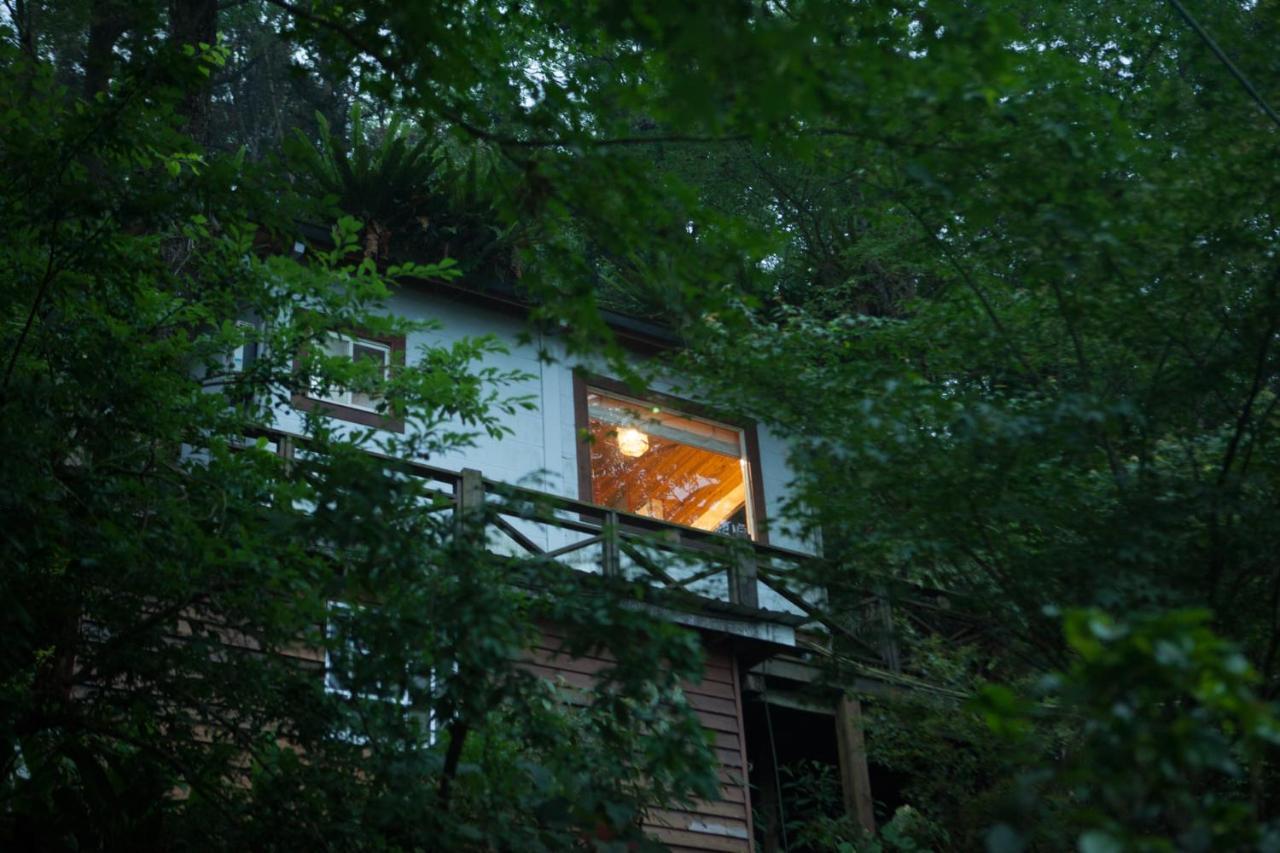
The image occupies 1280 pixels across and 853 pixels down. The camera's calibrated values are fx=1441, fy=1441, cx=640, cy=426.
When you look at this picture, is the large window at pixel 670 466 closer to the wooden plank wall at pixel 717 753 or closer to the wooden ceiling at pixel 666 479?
the wooden ceiling at pixel 666 479

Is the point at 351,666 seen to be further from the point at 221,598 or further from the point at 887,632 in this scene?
the point at 887,632

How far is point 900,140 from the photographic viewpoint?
626 cm

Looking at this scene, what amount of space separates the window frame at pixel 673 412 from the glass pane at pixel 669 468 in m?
0.09

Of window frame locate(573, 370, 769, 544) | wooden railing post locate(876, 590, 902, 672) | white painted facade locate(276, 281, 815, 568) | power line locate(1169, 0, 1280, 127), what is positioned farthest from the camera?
window frame locate(573, 370, 769, 544)

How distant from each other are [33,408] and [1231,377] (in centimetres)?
576

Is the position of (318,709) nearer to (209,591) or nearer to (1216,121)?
(209,591)

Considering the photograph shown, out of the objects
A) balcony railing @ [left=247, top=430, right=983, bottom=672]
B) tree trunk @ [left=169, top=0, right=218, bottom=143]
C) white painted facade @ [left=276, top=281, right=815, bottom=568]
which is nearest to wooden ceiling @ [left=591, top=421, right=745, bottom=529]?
white painted facade @ [left=276, top=281, right=815, bottom=568]

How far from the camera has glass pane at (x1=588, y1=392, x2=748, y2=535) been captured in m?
14.8

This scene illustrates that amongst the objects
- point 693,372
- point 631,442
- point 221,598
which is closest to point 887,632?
point 693,372

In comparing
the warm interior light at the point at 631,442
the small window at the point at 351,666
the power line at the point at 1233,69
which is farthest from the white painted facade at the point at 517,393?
the power line at the point at 1233,69

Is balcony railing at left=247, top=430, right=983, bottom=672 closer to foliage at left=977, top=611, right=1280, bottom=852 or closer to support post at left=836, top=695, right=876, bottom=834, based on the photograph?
support post at left=836, top=695, right=876, bottom=834

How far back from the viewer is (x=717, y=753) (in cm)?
1188

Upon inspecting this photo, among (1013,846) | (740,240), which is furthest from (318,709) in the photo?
(1013,846)

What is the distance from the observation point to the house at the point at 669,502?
1162cm
